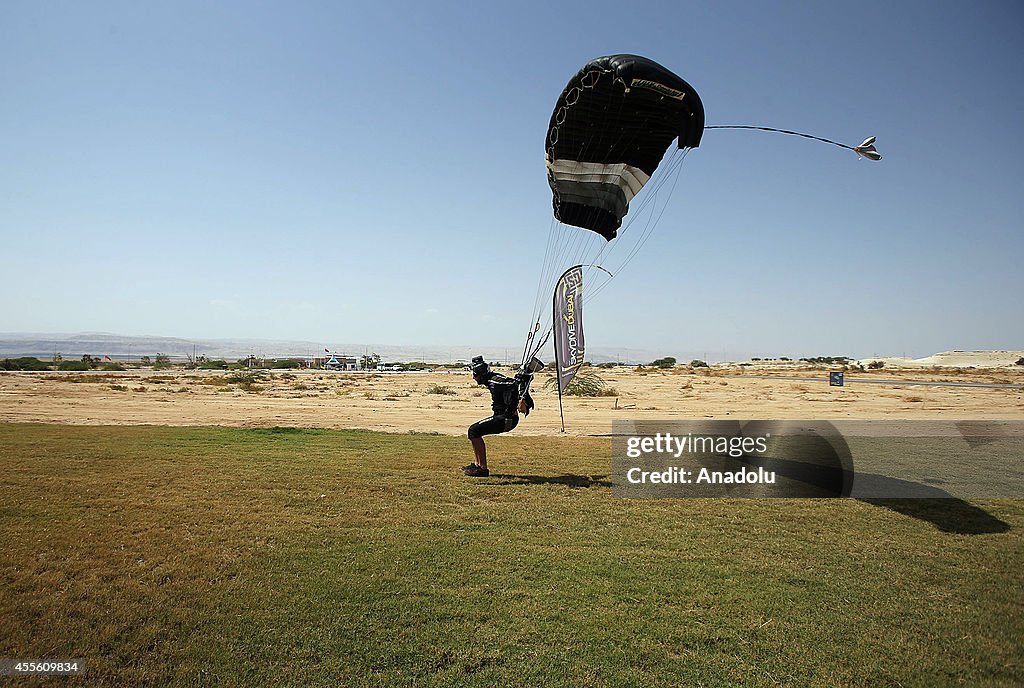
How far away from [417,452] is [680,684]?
31.7ft

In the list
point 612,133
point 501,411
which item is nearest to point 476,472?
point 501,411

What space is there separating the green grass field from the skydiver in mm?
969

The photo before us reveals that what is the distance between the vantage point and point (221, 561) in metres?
6.11

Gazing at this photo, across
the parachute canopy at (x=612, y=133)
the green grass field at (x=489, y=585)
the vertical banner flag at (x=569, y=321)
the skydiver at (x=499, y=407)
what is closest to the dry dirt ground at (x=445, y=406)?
the vertical banner flag at (x=569, y=321)

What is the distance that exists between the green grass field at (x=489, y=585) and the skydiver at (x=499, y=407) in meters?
0.97

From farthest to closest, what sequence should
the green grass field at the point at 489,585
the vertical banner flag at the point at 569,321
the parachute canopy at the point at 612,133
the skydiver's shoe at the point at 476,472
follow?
the vertical banner flag at the point at 569,321, the skydiver's shoe at the point at 476,472, the parachute canopy at the point at 612,133, the green grass field at the point at 489,585

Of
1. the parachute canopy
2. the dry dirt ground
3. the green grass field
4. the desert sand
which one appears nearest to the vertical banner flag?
the parachute canopy

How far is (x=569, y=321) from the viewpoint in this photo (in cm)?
1180

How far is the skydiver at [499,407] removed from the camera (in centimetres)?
1084

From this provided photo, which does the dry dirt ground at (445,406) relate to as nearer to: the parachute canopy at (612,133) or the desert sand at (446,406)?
the desert sand at (446,406)

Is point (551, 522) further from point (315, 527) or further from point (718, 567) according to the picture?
point (315, 527)

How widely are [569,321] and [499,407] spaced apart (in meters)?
2.27

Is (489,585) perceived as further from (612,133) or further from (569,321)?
(612,133)

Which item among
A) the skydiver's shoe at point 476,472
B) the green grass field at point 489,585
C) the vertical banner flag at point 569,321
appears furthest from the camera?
the vertical banner flag at point 569,321
